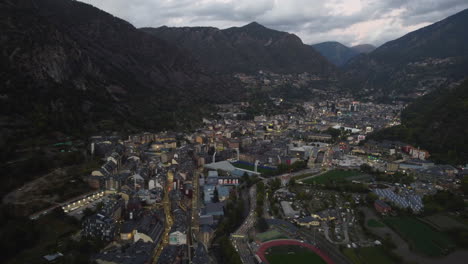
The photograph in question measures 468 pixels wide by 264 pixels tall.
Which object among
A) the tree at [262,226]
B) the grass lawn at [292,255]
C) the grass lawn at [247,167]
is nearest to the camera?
the grass lawn at [292,255]

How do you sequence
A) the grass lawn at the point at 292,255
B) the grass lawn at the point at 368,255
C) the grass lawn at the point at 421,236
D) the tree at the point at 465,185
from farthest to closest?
1. the tree at the point at 465,185
2. the grass lawn at the point at 421,236
3. the grass lawn at the point at 292,255
4. the grass lawn at the point at 368,255

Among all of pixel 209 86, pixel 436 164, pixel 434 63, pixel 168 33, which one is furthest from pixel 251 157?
pixel 168 33

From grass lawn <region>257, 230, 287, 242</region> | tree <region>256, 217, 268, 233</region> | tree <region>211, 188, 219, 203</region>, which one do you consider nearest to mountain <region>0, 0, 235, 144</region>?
tree <region>211, 188, 219, 203</region>

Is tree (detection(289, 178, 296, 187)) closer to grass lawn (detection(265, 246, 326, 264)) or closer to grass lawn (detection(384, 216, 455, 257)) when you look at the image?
grass lawn (detection(384, 216, 455, 257))

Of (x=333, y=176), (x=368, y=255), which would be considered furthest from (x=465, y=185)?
(x=368, y=255)

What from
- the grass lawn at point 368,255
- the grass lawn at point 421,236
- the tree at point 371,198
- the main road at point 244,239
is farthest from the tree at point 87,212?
the tree at point 371,198

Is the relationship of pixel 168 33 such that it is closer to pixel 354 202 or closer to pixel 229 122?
pixel 229 122

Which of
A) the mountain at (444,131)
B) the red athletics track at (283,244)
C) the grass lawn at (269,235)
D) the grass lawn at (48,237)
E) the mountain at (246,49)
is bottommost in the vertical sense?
the red athletics track at (283,244)

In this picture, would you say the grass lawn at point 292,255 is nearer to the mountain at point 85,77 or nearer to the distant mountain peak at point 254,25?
the mountain at point 85,77
